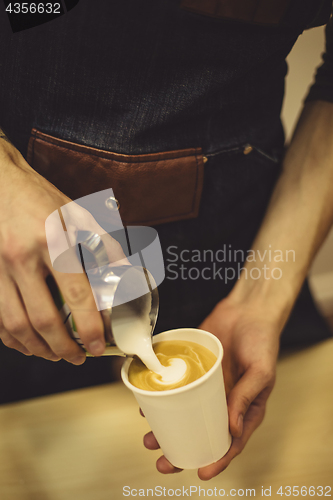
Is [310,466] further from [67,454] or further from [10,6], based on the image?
[10,6]

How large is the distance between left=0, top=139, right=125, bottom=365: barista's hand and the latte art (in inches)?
4.2

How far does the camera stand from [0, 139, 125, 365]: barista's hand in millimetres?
348

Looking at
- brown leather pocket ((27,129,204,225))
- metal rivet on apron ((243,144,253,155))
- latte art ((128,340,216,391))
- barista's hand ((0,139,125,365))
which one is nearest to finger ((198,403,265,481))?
latte art ((128,340,216,391))

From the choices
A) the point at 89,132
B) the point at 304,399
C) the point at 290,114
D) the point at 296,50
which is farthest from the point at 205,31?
the point at 290,114

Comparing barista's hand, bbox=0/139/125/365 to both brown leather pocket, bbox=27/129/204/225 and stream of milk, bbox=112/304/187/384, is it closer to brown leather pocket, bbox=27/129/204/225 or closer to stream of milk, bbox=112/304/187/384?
stream of milk, bbox=112/304/187/384

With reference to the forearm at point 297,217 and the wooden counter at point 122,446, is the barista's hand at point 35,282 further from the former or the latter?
the forearm at point 297,217

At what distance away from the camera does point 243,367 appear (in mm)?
589

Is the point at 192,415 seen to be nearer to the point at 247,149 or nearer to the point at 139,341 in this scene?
the point at 139,341

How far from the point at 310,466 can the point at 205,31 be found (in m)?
0.71

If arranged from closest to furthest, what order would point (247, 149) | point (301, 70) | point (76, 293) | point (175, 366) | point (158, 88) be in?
point (76, 293) < point (175, 366) < point (158, 88) < point (247, 149) < point (301, 70)

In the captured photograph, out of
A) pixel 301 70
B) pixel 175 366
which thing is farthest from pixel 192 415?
pixel 301 70

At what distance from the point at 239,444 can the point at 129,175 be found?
474 millimetres

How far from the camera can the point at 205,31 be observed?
562mm

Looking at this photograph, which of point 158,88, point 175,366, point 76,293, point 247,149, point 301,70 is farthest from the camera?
point 301,70
